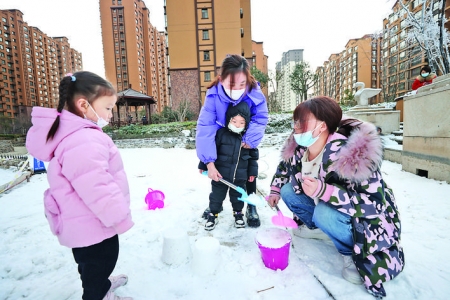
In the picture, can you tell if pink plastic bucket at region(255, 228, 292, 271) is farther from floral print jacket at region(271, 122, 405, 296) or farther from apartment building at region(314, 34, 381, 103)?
apartment building at region(314, 34, 381, 103)

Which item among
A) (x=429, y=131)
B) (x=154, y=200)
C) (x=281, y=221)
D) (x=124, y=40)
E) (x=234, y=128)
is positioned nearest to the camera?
(x=281, y=221)

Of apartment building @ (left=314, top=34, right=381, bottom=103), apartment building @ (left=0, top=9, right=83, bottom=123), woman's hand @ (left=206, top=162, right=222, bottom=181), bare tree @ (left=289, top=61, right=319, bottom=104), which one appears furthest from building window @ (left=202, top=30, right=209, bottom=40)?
apartment building @ (left=0, top=9, right=83, bottom=123)

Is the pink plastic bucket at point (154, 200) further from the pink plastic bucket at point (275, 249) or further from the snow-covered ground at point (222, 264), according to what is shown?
A: the pink plastic bucket at point (275, 249)

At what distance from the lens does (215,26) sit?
20625mm

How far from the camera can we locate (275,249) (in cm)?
133

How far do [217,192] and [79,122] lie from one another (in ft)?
4.15

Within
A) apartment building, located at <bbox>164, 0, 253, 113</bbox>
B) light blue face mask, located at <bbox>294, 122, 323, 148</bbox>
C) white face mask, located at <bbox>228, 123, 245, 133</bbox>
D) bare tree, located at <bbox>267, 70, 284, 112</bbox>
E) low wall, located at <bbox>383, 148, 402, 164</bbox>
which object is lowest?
low wall, located at <bbox>383, 148, 402, 164</bbox>

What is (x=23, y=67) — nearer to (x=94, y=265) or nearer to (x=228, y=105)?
(x=228, y=105)

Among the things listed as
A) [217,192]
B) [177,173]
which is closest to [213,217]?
[217,192]

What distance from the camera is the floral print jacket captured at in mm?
1168

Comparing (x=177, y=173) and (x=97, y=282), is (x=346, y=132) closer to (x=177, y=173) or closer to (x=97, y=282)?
(x=97, y=282)

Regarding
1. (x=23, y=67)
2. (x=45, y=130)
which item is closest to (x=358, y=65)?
(x=45, y=130)

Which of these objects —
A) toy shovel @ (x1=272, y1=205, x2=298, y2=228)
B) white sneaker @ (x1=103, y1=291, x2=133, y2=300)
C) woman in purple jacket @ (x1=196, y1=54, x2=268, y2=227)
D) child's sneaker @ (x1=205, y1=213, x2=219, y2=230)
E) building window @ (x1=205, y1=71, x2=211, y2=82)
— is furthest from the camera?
building window @ (x1=205, y1=71, x2=211, y2=82)

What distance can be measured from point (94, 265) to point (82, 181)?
0.42 m
